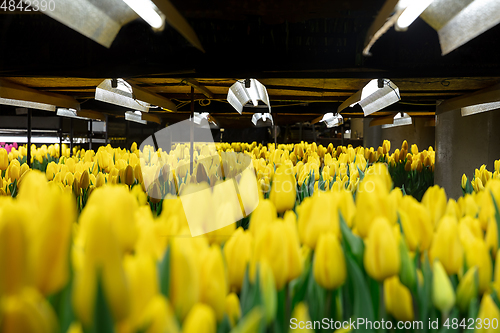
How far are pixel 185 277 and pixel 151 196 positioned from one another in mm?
748

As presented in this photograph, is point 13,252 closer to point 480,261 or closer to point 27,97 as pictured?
point 480,261

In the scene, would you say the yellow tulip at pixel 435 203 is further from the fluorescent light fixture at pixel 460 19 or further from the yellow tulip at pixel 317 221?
the fluorescent light fixture at pixel 460 19

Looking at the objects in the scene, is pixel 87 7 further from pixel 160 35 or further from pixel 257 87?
pixel 257 87

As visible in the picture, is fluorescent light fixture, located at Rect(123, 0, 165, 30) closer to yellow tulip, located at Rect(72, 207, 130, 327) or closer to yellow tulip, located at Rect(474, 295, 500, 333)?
yellow tulip, located at Rect(72, 207, 130, 327)

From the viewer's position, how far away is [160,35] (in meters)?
1.22

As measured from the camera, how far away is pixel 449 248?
0.46m

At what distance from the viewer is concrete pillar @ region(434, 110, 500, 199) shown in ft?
7.70

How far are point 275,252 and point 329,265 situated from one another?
0.23 feet

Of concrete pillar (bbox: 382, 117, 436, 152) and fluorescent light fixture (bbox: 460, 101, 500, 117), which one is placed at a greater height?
concrete pillar (bbox: 382, 117, 436, 152)

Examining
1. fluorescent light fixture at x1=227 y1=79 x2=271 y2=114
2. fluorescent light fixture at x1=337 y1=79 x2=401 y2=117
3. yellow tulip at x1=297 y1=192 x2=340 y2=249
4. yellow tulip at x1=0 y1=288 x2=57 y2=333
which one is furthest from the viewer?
fluorescent light fixture at x1=227 y1=79 x2=271 y2=114

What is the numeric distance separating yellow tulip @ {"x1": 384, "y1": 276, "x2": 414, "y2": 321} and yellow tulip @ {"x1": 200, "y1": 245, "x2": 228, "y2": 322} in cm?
20

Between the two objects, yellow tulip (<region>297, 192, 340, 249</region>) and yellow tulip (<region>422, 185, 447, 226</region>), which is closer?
yellow tulip (<region>297, 192, 340, 249</region>)

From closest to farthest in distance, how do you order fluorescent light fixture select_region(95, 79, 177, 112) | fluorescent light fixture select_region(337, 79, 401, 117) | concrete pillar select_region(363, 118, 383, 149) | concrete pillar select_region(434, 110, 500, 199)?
fluorescent light fixture select_region(337, 79, 401, 117), fluorescent light fixture select_region(95, 79, 177, 112), concrete pillar select_region(434, 110, 500, 199), concrete pillar select_region(363, 118, 383, 149)

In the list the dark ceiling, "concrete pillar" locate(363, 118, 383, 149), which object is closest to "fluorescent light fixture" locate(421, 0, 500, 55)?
the dark ceiling
